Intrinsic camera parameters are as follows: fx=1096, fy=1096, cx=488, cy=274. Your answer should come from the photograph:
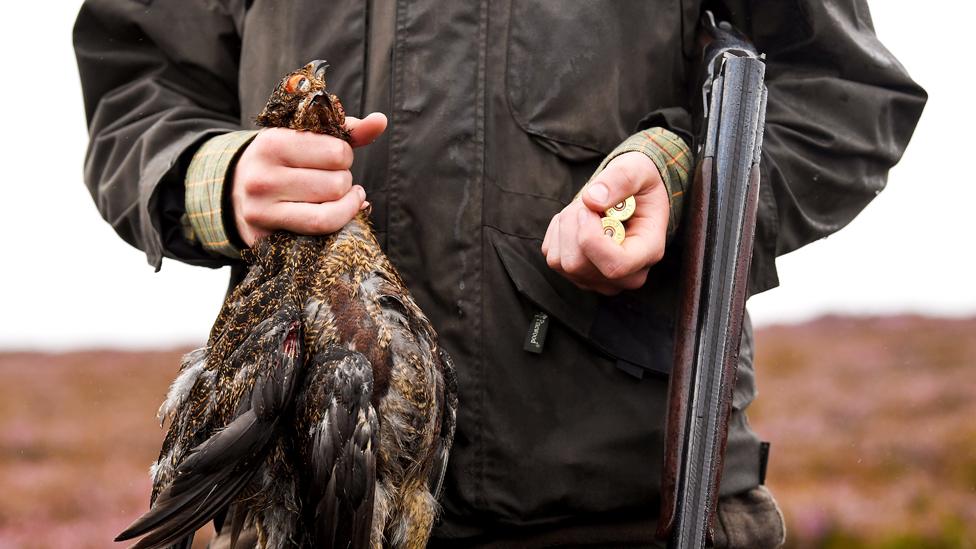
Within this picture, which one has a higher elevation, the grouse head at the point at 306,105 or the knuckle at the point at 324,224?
the grouse head at the point at 306,105

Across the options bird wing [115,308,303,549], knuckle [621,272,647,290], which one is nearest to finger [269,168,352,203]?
bird wing [115,308,303,549]

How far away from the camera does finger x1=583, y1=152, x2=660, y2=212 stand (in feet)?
8.46

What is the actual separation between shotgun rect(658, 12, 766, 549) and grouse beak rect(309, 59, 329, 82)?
1030mm

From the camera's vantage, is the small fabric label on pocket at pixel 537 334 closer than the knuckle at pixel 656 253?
Result: No

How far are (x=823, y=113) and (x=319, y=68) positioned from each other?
4.65 feet

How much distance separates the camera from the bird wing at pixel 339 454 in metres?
2.58

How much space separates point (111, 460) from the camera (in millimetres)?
11492

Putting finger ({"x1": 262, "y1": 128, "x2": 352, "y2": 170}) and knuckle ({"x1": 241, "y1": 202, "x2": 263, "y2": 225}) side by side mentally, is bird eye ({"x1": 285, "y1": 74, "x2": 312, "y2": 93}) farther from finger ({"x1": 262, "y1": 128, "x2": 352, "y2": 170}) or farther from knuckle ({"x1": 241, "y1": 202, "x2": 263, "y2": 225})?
knuckle ({"x1": 241, "y1": 202, "x2": 263, "y2": 225})

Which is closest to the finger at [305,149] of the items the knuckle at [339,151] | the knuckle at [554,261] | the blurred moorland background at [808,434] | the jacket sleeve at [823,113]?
the knuckle at [339,151]

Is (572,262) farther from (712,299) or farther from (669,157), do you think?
(669,157)

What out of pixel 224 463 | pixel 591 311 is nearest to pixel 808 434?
pixel 591 311

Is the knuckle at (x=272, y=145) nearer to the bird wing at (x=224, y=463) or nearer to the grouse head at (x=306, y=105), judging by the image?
the grouse head at (x=306, y=105)

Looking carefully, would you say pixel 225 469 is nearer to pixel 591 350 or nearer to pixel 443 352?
pixel 443 352

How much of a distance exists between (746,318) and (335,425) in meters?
1.19
